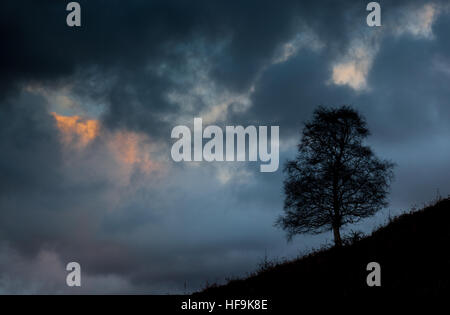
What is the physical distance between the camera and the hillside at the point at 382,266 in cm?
945

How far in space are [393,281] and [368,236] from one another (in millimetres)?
6810

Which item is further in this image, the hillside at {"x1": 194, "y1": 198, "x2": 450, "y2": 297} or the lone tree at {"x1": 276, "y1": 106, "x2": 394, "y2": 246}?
the lone tree at {"x1": 276, "y1": 106, "x2": 394, "y2": 246}

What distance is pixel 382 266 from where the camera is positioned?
1130 centimetres

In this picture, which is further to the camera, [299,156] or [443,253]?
[299,156]

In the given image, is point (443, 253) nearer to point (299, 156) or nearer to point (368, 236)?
point (368, 236)

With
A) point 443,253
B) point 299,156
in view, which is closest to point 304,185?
point 299,156

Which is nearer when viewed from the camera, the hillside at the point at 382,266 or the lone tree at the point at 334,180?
the hillside at the point at 382,266

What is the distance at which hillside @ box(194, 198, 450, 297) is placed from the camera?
945 centimetres
